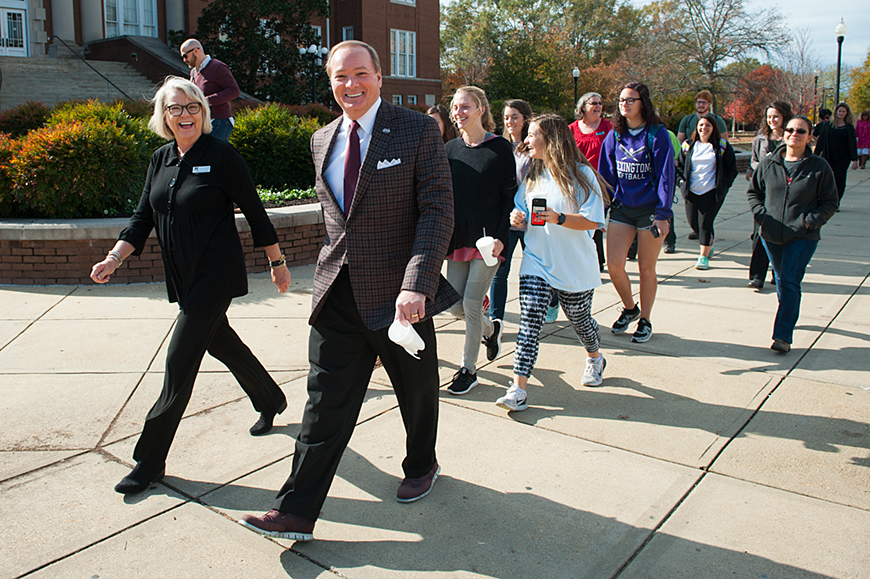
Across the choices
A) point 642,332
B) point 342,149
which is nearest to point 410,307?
point 342,149

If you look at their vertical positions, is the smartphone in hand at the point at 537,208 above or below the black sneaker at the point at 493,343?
above

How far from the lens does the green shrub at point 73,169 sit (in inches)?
300

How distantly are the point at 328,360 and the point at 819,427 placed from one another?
9.71 ft

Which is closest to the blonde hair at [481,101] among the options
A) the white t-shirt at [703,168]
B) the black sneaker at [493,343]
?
the black sneaker at [493,343]

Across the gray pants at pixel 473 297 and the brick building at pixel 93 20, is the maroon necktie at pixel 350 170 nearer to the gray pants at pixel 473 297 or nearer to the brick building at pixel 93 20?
the gray pants at pixel 473 297

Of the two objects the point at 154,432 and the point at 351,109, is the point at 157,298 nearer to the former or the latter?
the point at 154,432

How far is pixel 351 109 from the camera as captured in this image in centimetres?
292

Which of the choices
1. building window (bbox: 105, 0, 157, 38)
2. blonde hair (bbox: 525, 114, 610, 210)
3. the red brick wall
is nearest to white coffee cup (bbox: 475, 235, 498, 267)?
blonde hair (bbox: 525, 114, 610, 210)

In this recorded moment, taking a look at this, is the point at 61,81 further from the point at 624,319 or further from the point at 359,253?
the point at 359,253

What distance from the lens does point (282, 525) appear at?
2.86 metres

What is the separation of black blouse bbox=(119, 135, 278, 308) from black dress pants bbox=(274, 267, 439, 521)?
2.53 feet

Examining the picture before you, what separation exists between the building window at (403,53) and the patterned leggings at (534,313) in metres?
35.5

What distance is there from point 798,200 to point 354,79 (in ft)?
13.1

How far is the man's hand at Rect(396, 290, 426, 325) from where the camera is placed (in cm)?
271
